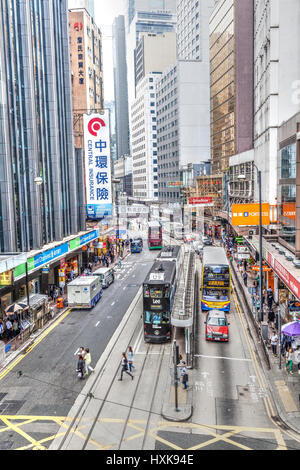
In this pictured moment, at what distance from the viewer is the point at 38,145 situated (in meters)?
39.5

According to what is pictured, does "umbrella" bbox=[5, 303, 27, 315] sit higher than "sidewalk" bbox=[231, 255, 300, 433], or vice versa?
"umbrella" bbox=[5, 303, 27, 315]

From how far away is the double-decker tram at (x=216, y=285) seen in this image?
32438 mm

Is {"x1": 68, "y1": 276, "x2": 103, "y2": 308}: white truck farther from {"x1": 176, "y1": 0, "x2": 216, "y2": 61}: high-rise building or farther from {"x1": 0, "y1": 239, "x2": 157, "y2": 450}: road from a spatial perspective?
{"x1": 176, "y1": 0, "x2": 216, "y2": 61}: high-rise building

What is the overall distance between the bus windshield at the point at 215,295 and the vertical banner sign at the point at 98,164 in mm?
12209

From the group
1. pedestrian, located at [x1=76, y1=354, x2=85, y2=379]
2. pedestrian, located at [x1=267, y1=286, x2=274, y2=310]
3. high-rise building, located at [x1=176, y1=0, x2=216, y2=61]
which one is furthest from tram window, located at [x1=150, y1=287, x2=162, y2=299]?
→ high-rise building, located at [x1=176, y1=0, x2=216, y2=61]

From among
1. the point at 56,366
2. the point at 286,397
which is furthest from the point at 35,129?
the point at 286,397

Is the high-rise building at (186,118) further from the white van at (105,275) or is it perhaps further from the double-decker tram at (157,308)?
the double-decker tram at (157,308)

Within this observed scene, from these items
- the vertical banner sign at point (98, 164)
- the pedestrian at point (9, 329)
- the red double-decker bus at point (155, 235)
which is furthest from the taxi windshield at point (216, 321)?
the red double-decker bus at point (155, 235)

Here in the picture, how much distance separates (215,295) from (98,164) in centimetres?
1566

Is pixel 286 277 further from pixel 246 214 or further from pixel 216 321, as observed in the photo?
pixel 246 214

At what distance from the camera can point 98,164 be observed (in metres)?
38.2

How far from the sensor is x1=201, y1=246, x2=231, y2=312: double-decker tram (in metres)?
32.4
